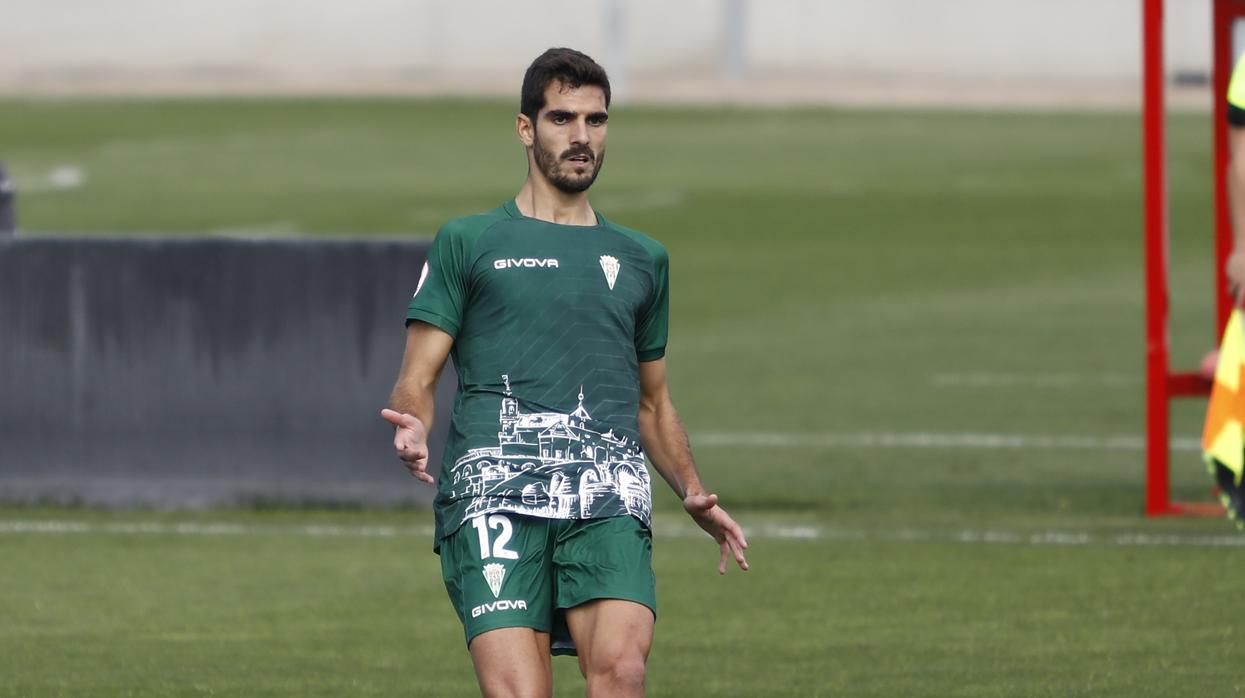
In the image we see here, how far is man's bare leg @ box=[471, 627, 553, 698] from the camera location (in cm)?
677

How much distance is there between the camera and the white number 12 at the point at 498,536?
22.9 ft

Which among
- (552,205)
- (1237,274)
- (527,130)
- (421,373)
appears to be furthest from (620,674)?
(1237,274)

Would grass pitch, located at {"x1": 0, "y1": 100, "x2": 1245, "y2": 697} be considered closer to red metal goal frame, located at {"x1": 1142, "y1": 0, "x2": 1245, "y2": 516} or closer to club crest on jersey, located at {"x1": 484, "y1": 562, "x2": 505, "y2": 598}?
red metal goal frame, located at {"x1": 1142, "y1": 0, "x2": 1245, "y2": 516}

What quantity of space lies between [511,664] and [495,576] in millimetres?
247

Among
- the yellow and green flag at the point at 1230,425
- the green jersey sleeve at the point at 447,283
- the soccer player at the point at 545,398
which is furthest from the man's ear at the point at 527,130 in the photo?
the yellow and green flag at the point at 1230,425

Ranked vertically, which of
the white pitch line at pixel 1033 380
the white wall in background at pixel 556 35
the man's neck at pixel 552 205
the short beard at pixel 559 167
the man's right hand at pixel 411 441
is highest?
the short beard at pixel 559 167

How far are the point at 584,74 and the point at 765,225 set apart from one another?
2577cm

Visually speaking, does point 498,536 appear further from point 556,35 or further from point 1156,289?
point 556,35

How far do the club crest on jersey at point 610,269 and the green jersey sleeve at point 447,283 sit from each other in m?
0.36

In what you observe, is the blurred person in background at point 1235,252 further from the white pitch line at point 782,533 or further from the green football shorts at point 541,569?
the green football shorts at point 541,569

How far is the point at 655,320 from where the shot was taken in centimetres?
736

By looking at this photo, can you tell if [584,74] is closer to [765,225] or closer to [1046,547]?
[1046,547]

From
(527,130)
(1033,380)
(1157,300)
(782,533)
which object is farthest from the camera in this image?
(1033,380)

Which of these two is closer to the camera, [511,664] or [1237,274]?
[511,664]
